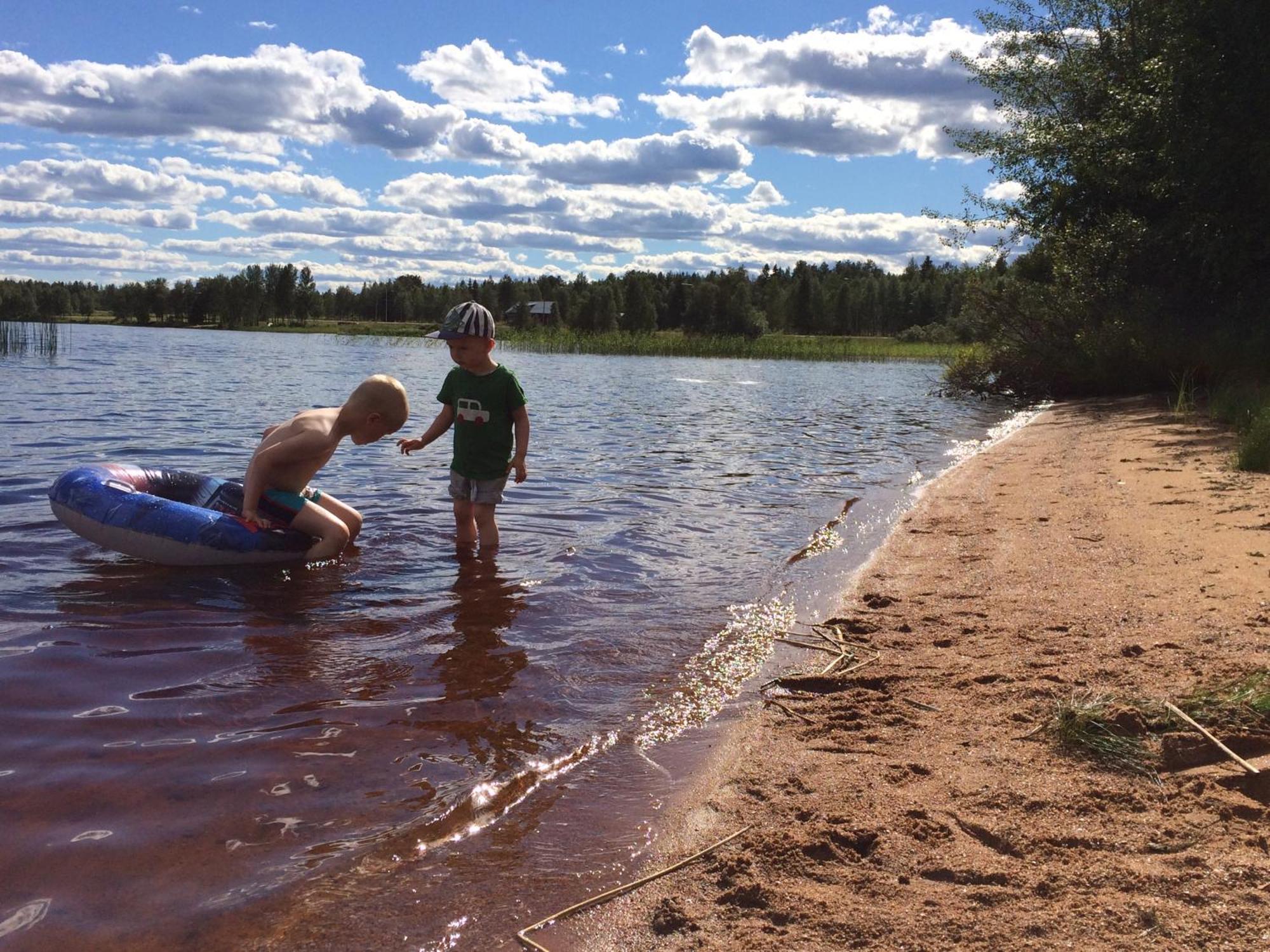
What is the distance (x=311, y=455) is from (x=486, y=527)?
1.32 meters

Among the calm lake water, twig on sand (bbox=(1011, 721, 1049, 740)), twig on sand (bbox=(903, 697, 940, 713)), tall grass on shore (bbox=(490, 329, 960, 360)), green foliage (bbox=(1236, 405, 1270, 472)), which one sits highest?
tall grass on shore (bbox=(490, 329, 960, 360))

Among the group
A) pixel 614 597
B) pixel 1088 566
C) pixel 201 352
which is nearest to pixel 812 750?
pixel 614 597

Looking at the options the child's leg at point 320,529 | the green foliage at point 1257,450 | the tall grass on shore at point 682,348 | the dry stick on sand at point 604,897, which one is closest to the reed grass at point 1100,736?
the dry stick on sand at point 604,897

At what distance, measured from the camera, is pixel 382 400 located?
6293 mm

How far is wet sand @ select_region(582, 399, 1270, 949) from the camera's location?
7.45 feet

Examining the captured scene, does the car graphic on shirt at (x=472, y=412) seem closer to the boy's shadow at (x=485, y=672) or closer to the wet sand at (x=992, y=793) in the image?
the boy's shadow at (x=485, y=672)

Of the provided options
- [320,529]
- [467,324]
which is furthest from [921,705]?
[320,529]

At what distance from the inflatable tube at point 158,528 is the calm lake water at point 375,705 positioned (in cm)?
13

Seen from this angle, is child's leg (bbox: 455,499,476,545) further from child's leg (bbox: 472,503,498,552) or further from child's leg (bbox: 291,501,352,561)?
child's leg (bbox: 291,501,352,561)

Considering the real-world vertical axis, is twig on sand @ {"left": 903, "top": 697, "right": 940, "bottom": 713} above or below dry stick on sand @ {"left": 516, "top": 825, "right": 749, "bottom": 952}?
above

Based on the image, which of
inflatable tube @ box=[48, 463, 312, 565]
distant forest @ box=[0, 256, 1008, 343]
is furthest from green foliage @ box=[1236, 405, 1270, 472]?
distant forest @ box=[0, 256, 1008, 343]

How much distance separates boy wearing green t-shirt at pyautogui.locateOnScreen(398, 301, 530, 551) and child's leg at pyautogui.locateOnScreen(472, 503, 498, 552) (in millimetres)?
85

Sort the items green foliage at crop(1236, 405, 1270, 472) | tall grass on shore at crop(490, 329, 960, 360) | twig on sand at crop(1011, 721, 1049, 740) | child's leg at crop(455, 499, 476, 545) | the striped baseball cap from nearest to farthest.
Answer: twig on sand at crop(1011, 721, 1049, 740) < the striped baseball cap < child's leg at crop(455, 499, 476, 545) < green foliage at crop(1236, 405, 1270, 472) < tall grass on shore at crop(490, 329, 960, 360)

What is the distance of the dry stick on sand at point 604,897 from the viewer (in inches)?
93.7
